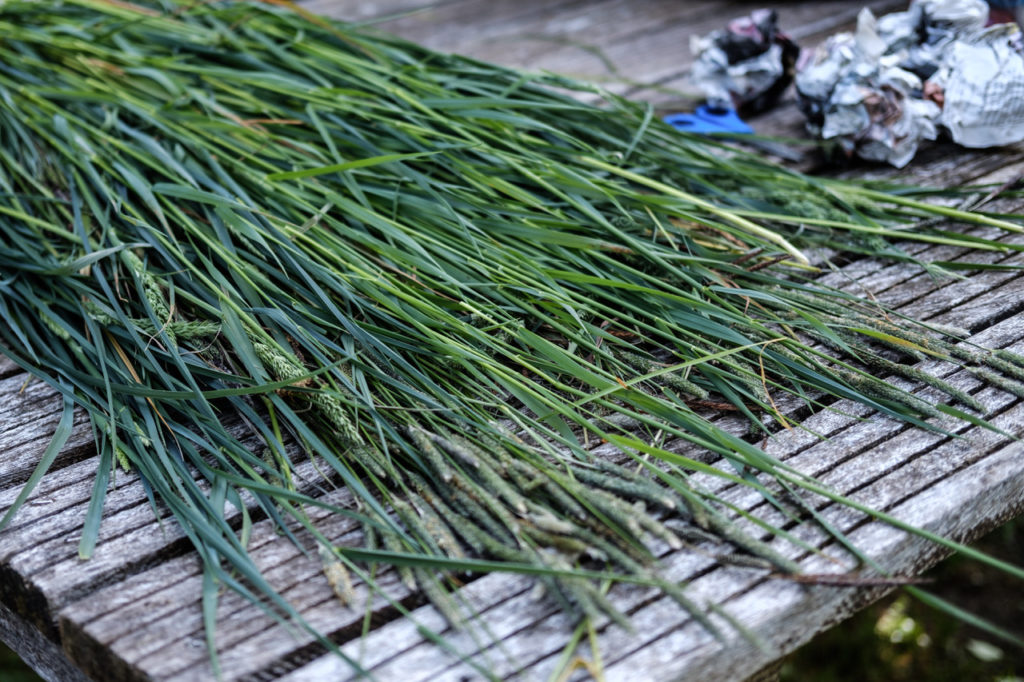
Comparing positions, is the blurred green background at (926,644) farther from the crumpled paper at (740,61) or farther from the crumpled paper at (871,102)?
the crumpled paper at (740,61)

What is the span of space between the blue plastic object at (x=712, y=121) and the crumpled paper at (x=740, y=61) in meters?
0.02

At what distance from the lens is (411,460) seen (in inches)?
45.3

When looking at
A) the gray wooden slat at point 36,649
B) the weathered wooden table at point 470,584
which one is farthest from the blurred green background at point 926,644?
the gray wooden slat at point 36,649

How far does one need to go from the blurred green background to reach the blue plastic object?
4.46 ft

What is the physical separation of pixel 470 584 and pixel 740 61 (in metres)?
1.64

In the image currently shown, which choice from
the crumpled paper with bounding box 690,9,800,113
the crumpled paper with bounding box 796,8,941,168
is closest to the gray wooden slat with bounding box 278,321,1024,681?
the crumpled paper with bounding box 796,8,941,168

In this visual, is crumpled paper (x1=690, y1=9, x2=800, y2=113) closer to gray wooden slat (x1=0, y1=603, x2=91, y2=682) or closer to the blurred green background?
the blurred green background

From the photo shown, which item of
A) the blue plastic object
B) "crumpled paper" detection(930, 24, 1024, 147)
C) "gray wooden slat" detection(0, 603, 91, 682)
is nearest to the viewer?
"gray wooden slat" detection(0, 603, 91, 682)

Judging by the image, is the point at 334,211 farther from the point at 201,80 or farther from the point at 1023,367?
the point at 1023,367

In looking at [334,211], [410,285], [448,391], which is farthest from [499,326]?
[334,211]

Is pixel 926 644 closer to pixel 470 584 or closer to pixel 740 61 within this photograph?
pixel 740 61

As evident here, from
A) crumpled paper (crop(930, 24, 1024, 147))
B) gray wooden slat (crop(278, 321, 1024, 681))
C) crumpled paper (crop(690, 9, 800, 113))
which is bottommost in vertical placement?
gray wooden slat (crop(278, 321, 1024, 681))

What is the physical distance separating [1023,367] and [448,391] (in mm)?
793

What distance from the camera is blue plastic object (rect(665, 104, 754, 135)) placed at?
2156 millimetres
